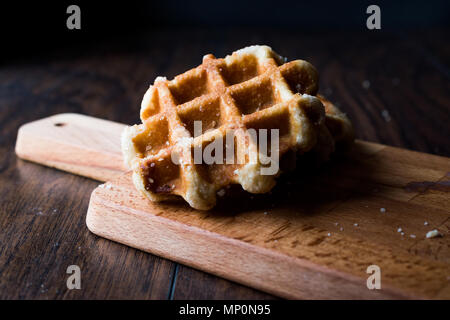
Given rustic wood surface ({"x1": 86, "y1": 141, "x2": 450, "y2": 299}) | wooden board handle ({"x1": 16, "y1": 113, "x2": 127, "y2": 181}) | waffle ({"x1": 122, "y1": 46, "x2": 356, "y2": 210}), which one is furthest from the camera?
wooden board handle ({"x1": 16, "y1": 113, "x2": 127, "y2": 181})

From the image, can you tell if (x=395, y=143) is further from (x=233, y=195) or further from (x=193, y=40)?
(x=193, y=40)

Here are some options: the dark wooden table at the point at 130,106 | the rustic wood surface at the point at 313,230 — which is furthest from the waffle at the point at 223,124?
the dark wooden table at the point at 130,106

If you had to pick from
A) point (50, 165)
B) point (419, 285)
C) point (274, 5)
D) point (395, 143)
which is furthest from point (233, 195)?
point (274, 5)

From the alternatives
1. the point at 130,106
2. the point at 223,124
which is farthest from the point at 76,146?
the point at 130,106

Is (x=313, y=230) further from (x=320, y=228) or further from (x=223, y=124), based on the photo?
(x=223, y=124)

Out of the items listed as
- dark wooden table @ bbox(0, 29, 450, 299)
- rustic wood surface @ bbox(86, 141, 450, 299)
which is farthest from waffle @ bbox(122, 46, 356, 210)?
dark wooden table @ bbox(0, 29, 450, 299)

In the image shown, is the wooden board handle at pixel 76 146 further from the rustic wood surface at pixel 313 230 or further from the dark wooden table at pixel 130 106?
the rustic wood surface at pixel 313 230

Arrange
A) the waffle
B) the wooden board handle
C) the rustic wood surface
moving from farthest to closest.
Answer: the wooden board handle
the waffle
the rustic wood surface

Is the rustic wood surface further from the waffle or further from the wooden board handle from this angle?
the wooden board handle
